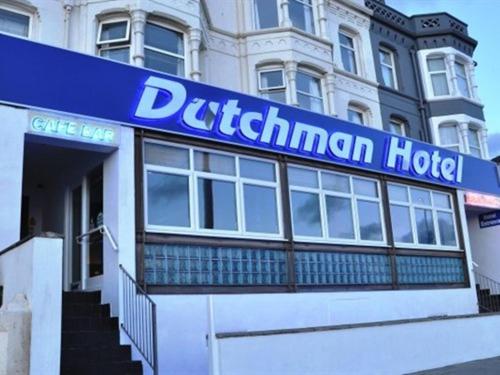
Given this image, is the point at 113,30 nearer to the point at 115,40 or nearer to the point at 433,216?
the point at 115,40

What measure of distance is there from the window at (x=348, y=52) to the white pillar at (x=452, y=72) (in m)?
4.25

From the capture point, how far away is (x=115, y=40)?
12766 mm

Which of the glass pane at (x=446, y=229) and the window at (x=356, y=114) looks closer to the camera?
the glass pane at (x=446, y=229)

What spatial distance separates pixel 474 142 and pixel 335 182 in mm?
9754

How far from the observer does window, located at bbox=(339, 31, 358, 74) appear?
18.6 metres

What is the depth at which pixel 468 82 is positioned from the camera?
71.4ft

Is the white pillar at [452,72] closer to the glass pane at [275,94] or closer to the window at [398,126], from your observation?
the window at [398,126]

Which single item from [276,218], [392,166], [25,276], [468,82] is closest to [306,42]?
[392,166]

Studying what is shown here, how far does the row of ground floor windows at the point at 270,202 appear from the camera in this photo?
35.0 ft

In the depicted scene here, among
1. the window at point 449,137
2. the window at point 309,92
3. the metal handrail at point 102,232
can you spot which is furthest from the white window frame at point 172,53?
the window at point 449,137

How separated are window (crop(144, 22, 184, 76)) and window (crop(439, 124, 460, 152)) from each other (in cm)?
1095

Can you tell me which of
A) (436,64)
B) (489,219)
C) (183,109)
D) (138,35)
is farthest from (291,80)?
(489,219)

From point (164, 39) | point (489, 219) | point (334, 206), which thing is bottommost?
point (334, 206)

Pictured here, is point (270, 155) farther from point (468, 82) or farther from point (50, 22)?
point (468, 82)
